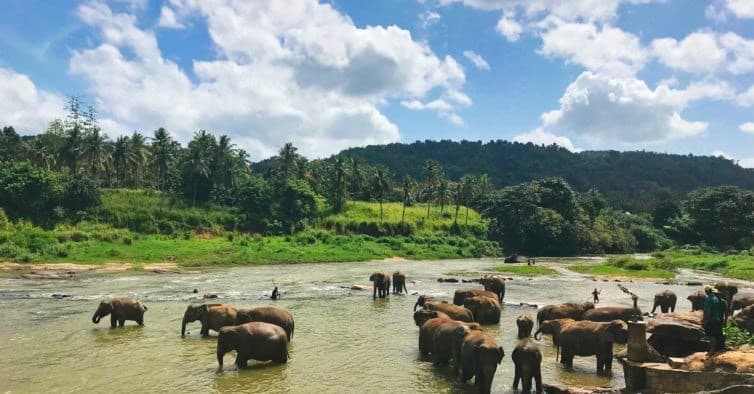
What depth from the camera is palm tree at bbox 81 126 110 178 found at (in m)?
86.2

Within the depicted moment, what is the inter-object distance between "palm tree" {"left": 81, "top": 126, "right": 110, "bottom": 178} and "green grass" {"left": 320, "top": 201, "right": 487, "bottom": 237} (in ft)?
121

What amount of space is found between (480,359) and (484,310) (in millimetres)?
10588

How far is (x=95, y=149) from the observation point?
86.8 meters

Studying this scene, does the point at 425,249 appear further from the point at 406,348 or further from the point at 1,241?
the point at 406,348

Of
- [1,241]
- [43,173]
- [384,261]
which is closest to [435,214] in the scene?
[384,261]

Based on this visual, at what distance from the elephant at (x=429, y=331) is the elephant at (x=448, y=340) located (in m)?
0.19

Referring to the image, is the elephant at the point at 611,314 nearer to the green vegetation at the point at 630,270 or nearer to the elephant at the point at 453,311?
the elephant at the point at 453,311

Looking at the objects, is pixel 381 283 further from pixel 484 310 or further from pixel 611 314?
pixel 611 314

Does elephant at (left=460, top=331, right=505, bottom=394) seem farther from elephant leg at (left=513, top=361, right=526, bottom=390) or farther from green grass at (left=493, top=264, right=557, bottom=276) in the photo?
green grass at (left=493, top=264, right=557, bottom=276)

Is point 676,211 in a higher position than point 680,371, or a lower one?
higher

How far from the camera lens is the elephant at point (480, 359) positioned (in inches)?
559

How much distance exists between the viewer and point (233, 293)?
37.8 m

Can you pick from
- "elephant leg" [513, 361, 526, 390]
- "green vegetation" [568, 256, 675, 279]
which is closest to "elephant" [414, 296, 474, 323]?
"elephant leg" [513, 361, 526, 390]

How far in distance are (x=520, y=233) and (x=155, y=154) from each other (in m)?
64.9
